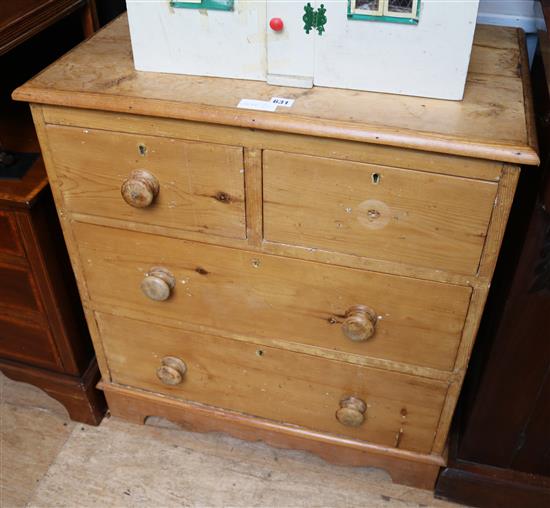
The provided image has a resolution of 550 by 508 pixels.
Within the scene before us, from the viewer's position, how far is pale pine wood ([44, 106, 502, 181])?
1.00 m

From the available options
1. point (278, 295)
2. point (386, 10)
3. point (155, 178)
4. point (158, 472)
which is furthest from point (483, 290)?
point (158, 472)

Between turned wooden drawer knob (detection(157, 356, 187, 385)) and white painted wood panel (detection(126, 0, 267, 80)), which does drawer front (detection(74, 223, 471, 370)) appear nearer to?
turned wooden drawer knob (detection(157, 356, 187, 385))

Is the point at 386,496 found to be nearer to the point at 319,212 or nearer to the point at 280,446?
the point at 280,446

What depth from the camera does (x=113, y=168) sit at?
3.92 ft

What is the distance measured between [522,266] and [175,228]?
68 centimetres

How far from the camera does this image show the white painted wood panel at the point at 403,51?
3.31 feet

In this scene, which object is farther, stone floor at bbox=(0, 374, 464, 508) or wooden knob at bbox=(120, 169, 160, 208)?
stone floor at bbox=(0, 374, 464, 508)

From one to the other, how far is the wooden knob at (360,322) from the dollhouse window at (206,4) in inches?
24.6

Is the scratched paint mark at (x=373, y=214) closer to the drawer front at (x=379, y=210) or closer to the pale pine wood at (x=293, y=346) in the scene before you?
the drawer front at (x=379, y=210)

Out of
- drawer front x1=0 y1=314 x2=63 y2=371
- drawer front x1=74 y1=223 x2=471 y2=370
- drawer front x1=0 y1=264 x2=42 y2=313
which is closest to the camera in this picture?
drawer front x1=74 y1=223 x2=471 y2=370

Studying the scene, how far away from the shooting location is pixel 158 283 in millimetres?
1309

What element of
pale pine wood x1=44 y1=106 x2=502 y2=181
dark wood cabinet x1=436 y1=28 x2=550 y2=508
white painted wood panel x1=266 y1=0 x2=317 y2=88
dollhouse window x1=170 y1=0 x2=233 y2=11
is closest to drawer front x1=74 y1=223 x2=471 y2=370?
dark wood cabinet x1=436 y1=28 x2=550 y2=508

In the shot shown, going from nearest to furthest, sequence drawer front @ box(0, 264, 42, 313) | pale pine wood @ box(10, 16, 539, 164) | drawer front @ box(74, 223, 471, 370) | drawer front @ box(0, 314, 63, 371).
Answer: pale pine wood @ box(10, 16, 539, 164) < drawer front @ box(74, 223, 471, 370) < drawer front @ box(0, 264, 42, 313) < drawer front @ box(0, 314, 63, 371)

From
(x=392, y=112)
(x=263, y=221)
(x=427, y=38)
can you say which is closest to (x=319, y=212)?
(x=263, y=221)
